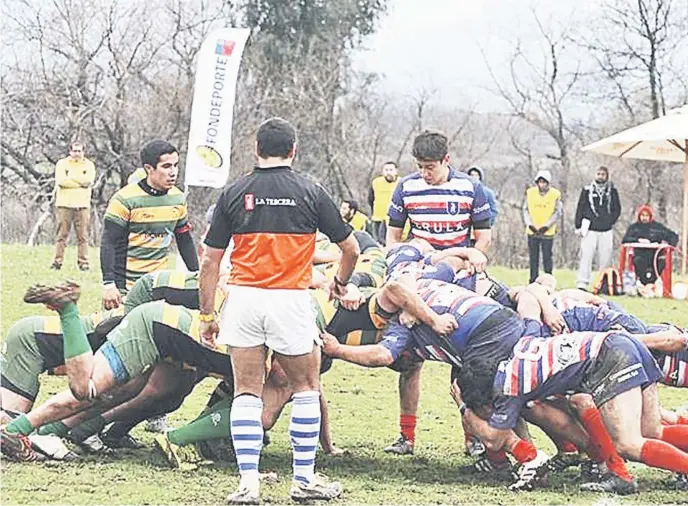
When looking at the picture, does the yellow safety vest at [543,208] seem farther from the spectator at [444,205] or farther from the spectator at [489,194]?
the spectator at [444,205]

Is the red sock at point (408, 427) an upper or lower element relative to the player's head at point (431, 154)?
lower

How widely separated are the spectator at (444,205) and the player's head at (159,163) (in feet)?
4.82

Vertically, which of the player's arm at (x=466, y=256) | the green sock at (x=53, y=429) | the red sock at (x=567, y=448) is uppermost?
the player's arm at (x=466, y=256)

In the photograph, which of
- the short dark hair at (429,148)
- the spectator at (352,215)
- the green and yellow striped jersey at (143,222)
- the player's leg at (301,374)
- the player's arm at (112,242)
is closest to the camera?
the player's leg at (301,374)

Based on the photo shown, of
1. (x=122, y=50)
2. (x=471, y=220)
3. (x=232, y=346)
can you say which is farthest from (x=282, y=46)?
(x=232, y=346)

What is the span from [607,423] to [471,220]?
1889 millimetres

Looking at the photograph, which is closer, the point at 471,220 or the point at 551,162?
the point at 471,220

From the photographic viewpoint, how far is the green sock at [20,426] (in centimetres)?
594

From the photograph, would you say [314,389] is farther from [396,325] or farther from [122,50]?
[122,50]

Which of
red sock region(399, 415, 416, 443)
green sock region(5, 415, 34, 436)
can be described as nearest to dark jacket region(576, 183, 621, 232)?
red sock region(399, 415, 416, 443)

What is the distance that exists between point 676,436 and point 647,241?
11.6 m

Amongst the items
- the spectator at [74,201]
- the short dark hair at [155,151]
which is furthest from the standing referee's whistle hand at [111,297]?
the spectator at [74,201]

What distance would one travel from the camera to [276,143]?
5.27 meters

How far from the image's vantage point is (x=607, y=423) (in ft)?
18.5
